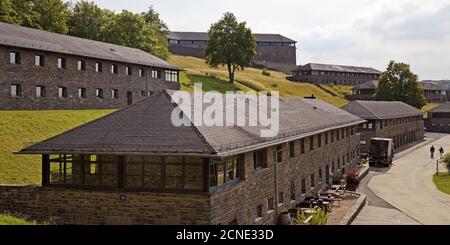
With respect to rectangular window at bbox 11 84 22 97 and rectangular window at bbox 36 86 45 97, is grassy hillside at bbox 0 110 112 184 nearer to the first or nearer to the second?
rectangular window at bbox 11 84 22 97

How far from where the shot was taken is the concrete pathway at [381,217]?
76.8 ft

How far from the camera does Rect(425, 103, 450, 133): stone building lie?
90.0 m

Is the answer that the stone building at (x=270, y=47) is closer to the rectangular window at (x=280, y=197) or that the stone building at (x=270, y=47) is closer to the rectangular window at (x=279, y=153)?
the rectangular window at (x=279, y=153)

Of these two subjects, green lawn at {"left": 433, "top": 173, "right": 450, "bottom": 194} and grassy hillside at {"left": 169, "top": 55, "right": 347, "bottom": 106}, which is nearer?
green lawn at {"left": 433, "top": 173, "right": 450, "bottom": 194}

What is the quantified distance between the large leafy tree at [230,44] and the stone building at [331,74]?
139 feet

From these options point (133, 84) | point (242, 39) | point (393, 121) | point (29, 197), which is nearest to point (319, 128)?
point (29, 197)

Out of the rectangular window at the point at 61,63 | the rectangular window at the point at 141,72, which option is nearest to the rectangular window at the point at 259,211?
the rectangular window at the point at 61,63

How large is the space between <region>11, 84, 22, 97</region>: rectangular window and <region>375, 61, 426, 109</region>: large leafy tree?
239 feet

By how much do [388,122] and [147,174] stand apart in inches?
2110

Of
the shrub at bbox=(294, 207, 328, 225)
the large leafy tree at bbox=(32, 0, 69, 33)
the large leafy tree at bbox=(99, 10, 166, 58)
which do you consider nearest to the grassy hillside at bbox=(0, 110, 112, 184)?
the shrub at bbox=(294, 207, 328, 225)

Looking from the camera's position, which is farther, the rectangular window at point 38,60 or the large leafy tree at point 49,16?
the large leafy tree at point 49,16

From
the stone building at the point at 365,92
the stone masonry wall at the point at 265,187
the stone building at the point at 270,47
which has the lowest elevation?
the stone masonry wall at the point at 265,187

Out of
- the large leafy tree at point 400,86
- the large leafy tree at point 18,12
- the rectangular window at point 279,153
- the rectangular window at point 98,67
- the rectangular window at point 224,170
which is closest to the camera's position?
the rectangular window at point 224,170
